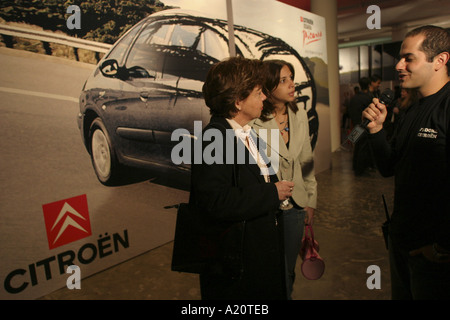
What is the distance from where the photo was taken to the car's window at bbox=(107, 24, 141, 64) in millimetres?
2739

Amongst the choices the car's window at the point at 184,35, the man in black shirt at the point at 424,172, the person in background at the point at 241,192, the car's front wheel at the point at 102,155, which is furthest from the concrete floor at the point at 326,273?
the car's window at the point at 184,35

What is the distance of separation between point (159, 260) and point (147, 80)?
5.17 feet

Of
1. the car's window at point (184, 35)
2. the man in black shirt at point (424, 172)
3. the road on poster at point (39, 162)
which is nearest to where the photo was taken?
the man in black shirt at point (424, 172)

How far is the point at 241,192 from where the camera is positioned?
1.26m

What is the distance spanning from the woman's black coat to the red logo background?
4.96 feet

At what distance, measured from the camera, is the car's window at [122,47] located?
274 cm

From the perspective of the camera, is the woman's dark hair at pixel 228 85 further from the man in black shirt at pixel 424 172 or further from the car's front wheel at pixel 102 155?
the car's front wheel at pixel 102 155

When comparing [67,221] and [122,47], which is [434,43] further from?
[67,221]

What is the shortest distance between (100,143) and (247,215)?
1953mm

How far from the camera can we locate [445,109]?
48.6 inches

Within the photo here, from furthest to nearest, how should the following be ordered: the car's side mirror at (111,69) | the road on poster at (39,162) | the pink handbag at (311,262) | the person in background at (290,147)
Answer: the car's side mirror at (111,69) < the road on poster at (39,162) < the pink handbag at (311,262) < the person in background at (290,147)

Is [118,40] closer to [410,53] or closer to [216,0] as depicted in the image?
[216,0]

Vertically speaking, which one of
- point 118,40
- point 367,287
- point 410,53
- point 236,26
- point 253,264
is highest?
point 236,26

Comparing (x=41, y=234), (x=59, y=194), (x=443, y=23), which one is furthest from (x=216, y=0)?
(x=443, y=23)
